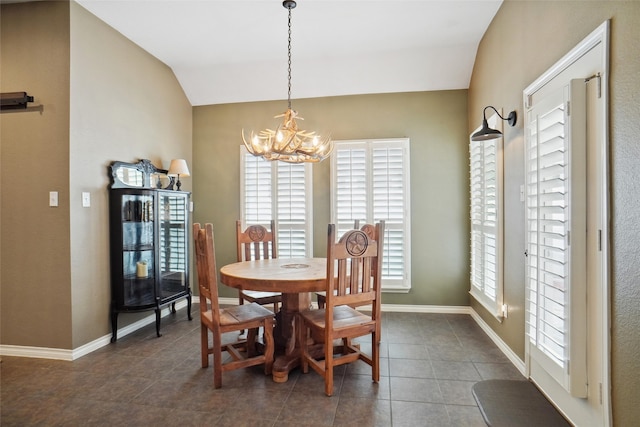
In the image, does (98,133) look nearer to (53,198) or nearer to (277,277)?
(53,198)

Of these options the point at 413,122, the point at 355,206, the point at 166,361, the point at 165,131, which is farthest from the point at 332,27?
the point at 166,361

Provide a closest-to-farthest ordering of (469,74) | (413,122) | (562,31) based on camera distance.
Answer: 1. (562,31)
2. (469,74)
3. (413,122)

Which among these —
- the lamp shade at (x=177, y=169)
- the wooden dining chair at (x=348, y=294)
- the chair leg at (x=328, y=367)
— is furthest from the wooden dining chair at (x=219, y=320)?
the lamp shade at (x=177, y=169)

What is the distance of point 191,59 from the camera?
4.01 metres

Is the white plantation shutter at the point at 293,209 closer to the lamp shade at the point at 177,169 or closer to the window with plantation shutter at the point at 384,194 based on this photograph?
the window with plantation shutter at the point at 384,194

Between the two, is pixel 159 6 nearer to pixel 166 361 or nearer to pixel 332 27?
pixel 332 27

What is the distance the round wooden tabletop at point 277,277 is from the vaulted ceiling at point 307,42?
2.24 metres

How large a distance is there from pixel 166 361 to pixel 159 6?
9.85 feet

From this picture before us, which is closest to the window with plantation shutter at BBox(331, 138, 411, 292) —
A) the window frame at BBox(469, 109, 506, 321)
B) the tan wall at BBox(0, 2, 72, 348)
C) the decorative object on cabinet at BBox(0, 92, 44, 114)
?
the window frame at BBox(469, 109, 506, 321)

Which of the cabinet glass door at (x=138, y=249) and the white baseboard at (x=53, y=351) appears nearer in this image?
the white baseboard at (x=53, y=351)

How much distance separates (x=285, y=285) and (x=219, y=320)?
0.52 meters

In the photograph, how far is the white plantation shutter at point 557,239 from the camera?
1779 millimetres

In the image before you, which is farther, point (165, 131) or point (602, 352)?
point (165, 131)

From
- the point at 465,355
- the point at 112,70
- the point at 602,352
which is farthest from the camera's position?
the point at 112,70
